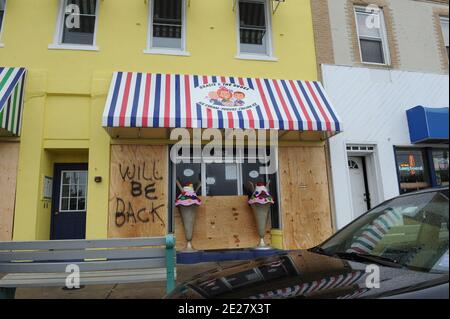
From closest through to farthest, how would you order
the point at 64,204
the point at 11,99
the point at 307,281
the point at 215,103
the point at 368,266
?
the point at 307,281, the point at 368,266, the point at 11,99, the point at 215,103, the point at 64,204

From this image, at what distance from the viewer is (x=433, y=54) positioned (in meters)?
9.96

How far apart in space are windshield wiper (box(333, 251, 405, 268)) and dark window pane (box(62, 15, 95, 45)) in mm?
7719

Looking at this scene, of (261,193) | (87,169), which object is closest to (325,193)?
(261,193)

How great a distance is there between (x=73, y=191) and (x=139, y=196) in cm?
182

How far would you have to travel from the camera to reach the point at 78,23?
8.28 metres

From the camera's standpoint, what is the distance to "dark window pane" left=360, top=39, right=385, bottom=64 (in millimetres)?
9578

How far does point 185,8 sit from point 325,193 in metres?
5.89

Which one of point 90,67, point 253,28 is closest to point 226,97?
point 253,28

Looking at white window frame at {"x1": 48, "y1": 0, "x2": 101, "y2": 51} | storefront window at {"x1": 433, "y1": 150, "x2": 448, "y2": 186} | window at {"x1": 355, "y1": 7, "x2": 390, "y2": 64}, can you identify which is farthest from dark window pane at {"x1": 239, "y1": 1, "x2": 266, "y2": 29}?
storefront window at {"x1": 433, "y1": 150, "x2": 448, "y2": 186}

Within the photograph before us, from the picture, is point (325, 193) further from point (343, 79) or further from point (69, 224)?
point (69, 224)

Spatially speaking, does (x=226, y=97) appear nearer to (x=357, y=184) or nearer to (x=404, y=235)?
(x=357, y=184)

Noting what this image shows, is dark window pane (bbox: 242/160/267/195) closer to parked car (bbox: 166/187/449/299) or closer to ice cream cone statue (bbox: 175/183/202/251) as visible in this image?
ice cream cone statue (bbox: 175/183/202/251)

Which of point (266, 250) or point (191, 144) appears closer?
point (266, 250)

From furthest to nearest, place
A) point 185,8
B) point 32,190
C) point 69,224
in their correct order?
point 185,8
point 69,224
point 32,190
